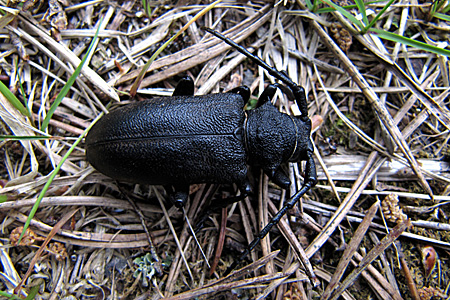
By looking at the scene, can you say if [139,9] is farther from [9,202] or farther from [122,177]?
[9,202]

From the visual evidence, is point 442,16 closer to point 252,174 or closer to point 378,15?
point 378,15

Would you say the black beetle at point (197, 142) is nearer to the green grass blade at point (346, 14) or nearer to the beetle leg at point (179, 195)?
the beetle leg at point (179, 195)

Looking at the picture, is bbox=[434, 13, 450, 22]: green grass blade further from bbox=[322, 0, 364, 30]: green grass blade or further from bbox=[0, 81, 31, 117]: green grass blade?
bbox=[0, 81, 31, 117]: green grass blade

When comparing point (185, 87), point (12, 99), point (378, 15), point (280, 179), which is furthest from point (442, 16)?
point (12, 99)

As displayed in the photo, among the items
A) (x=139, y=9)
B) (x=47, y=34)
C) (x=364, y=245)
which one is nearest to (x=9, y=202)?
(x=47, y=34)

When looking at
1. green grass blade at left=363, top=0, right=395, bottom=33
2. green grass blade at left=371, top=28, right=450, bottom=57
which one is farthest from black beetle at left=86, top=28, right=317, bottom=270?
green grass blade at left=371, top=28, right=450, bottom=57
